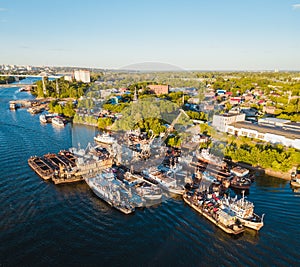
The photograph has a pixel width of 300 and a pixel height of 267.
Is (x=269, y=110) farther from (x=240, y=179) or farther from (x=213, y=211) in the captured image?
(x=213, y=211)

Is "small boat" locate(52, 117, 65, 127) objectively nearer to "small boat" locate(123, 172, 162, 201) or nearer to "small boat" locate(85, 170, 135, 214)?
"small boat" locate(85, 170, 135, 214)

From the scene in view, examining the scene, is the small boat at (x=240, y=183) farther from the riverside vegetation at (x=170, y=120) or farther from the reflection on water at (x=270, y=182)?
the riverside vegetation at (x=170, y=120)

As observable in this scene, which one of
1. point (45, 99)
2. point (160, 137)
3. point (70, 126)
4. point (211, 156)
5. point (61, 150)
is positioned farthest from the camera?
point (45, 99)

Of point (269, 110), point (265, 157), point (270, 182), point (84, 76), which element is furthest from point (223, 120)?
point (84, 76)

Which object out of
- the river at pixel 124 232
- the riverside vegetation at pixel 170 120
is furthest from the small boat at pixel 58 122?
the river at pixel 124 232

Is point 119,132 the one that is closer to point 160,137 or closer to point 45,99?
point 160,137

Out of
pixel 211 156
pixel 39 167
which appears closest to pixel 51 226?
pixel 39 167

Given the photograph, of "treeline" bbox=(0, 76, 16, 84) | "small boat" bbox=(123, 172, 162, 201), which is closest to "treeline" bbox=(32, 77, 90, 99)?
"treeline" bbox=(0, 76, 16, 84)
